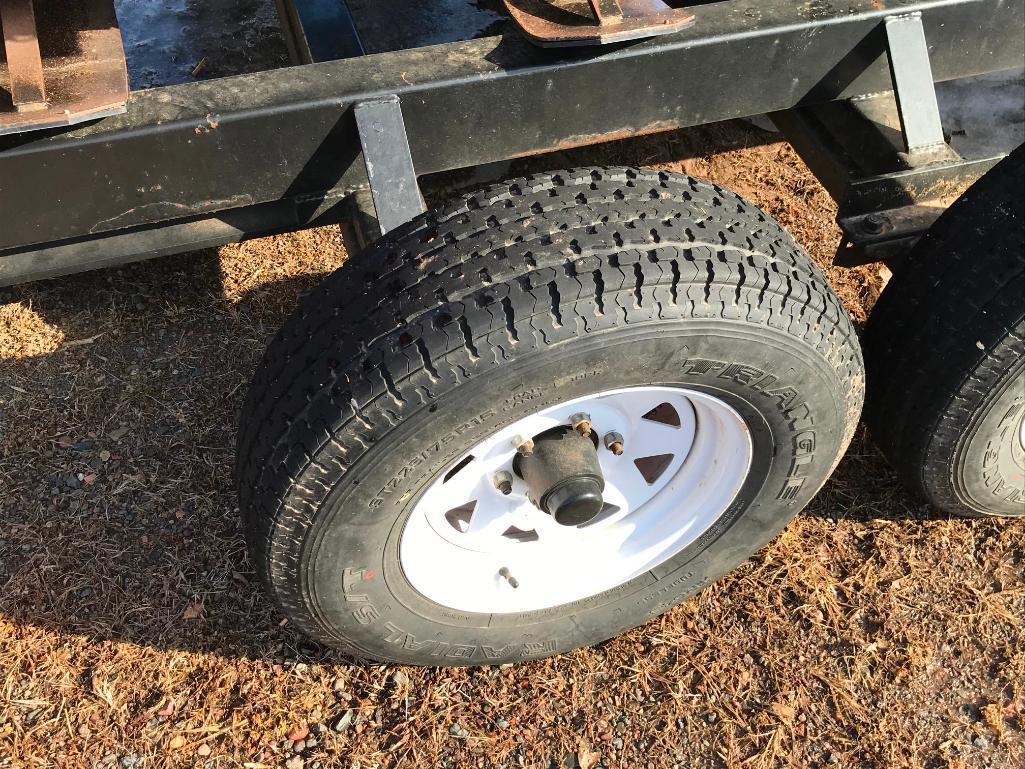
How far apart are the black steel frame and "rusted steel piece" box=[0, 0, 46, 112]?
0.10 m

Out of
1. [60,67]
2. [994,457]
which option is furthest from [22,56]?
[994,457]

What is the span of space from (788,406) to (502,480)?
0.77 m

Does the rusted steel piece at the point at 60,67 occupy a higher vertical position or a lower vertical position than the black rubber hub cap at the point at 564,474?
higher

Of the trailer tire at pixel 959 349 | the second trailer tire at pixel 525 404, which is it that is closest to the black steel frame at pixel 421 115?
the trailer tire at pixel 959 349

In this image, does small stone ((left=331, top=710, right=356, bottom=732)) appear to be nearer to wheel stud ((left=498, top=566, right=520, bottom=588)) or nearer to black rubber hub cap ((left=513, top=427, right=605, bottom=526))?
wheel stud ((left=498, top=566, right=520, bottom=588))

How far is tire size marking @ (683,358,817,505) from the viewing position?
6.50 ft

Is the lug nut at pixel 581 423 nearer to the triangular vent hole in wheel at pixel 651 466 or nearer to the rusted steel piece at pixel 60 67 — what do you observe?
the triangular vent hole in wheel at pixel 651 466

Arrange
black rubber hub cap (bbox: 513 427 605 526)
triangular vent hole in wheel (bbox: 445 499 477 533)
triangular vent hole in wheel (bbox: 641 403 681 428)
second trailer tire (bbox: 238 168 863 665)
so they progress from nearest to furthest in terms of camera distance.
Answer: second trailer tire (bbox: 238 168 863 665) → black rubber hub cap (bbox: 513 427 605 526) → triangular vent hole in wheel (bbox: 641 403 681 428) → triangular vent hole in wheel (bbox: 445 499 477 533)

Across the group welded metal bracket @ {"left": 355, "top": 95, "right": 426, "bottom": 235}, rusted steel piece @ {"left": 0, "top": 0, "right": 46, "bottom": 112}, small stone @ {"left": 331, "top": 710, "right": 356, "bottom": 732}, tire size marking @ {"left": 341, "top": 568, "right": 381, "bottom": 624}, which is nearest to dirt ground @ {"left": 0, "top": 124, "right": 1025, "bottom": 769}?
→ small stone @ {"left": 331, "top": 710, "right": 356, "bottom": 732}

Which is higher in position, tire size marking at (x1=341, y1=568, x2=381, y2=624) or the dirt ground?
tire size marking at (x1=341, y1=568, x2=381, y2=624)

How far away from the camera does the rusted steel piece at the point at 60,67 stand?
6.78 feet

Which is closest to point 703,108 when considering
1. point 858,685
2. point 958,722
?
point 858,685

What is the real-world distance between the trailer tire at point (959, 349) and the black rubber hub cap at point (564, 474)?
921mm

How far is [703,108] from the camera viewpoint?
265 cm
